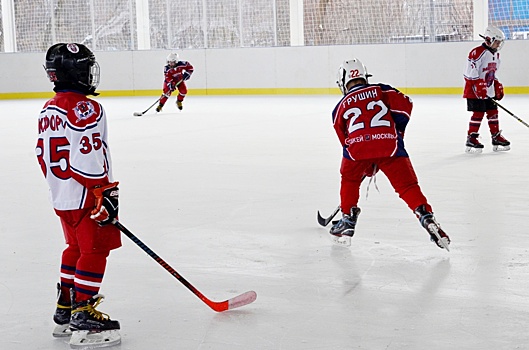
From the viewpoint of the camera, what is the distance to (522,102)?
11.2 m

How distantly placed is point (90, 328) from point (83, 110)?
0.63 metres

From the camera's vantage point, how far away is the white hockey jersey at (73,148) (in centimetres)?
229

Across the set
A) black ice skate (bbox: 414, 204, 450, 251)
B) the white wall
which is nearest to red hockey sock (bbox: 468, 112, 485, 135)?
black ice skate (bbox: 414, 204, 450, 251)

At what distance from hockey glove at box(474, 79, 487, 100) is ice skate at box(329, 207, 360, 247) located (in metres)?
3.22

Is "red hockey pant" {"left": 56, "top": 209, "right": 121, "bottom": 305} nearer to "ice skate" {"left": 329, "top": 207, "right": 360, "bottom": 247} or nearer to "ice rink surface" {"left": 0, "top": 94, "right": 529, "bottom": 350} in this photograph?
"ice rink surface" {"left": 0, "top": 94, "right": 529, "bottom": 350}

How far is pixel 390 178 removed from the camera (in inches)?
137

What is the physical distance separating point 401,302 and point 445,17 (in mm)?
12491

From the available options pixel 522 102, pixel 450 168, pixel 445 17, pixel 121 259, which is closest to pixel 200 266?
pixel 121 259

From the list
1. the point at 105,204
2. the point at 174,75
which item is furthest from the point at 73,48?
the point at 174,75

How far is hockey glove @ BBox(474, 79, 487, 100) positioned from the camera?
20.9 feet

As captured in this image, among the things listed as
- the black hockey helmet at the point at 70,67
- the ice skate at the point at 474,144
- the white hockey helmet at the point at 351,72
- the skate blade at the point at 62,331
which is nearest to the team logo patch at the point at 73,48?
the black hockey helmet at the point at 70,67

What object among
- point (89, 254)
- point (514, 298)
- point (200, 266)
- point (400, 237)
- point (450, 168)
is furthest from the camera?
point (450, 168)

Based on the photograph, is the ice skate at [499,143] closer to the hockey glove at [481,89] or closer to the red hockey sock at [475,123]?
the red hockey sock at [475,123]

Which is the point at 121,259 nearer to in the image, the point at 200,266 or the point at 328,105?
the point at 200,266
